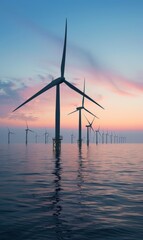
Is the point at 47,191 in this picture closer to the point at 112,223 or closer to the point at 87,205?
the point at 87,205

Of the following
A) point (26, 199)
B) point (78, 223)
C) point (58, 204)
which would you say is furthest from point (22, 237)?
point (26, 199)

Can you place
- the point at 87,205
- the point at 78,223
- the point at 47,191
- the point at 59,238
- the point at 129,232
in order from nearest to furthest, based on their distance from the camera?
the point at 59,238 → the point at 129,232 → the point at 78,223 → the point at 87,205 → the point at 47,191

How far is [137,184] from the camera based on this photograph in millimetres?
28297

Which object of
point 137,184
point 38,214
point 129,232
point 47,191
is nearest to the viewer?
point 129,232

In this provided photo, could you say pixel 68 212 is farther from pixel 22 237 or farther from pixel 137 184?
pixel 137 184

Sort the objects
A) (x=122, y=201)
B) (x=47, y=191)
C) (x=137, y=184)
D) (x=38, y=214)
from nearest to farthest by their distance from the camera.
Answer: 1. (x=38, y=214)
2. (x=122, y=201)
3. (x=47, y=191)
4. (x=137, y=184)

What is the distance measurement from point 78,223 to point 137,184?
1558 cm

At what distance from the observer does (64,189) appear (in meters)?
24.8

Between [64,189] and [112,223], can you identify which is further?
[64,189]

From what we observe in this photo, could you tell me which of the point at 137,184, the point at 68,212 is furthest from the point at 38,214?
the point at 137,184

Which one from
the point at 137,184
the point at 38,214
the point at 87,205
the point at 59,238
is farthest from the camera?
the point at 137,184

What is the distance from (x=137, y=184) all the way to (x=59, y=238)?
18023 millimetres

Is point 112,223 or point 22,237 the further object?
point 112,223

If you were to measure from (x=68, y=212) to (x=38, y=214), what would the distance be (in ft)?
5.95
